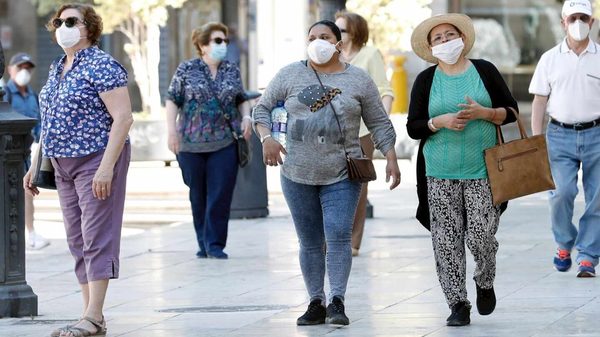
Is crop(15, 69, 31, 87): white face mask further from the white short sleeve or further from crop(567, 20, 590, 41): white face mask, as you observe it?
crop(567, 20, 590, 41): white face mask

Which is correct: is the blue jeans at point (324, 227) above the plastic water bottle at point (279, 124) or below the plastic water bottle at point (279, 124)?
below

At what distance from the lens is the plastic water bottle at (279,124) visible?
345 inches

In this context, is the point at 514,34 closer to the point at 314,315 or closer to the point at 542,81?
the point at 542,81

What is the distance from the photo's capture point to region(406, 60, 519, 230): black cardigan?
852 centimetres

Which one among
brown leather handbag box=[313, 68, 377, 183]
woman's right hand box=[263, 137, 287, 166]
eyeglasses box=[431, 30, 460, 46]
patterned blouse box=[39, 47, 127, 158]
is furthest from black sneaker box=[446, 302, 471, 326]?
patterned blouse box=[39, 47, 127, 158]

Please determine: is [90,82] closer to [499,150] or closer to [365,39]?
[499,150]

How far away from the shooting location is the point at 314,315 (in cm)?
872

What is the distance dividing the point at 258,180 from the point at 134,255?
300cm

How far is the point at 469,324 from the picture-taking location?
8.57m

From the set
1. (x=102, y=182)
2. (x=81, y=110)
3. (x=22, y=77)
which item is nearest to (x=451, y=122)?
(x=102, y=182)

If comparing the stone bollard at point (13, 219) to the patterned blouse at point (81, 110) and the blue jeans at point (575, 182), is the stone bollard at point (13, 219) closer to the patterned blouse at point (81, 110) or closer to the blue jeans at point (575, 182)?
the patterned blouse at point (81, 110)

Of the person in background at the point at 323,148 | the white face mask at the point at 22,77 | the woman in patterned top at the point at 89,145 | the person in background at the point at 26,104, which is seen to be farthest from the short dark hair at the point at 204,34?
the woman in patterned top at the point at 89,145

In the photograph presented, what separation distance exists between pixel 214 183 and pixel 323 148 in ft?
13.5

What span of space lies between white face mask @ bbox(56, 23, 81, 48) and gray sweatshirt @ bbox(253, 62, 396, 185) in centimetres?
109
